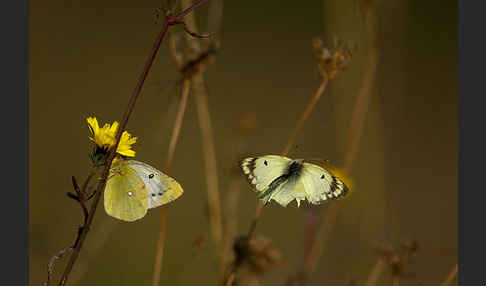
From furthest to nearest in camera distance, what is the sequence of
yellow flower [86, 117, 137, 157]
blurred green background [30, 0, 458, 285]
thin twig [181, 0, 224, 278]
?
blurred green background [30, 0, 458, 285] → thin twig [181, 0, 224, 278] → yellow flower [86, 117, 137, 157]

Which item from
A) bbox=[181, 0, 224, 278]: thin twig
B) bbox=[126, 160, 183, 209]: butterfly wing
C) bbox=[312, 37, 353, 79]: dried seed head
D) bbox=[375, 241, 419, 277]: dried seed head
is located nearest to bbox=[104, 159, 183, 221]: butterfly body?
bbox=[126, 160, 183, 209]: butterfly wing

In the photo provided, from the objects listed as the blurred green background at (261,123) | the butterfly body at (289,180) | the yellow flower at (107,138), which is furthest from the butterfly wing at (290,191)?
the yellow flower at (107,138)

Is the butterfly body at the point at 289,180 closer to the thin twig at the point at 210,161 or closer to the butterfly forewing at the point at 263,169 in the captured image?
the butterfly forewing at the point at 263,169

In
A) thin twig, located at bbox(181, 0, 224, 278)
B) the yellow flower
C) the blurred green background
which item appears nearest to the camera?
the yellow flower

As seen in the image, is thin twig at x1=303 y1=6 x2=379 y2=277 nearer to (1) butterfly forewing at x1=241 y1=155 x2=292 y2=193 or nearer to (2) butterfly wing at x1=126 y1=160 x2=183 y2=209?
(1) butterfly forewing at x1=241 y1=155 x2=292 y2=193

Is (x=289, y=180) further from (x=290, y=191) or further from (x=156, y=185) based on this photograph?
(x=156, y=185)

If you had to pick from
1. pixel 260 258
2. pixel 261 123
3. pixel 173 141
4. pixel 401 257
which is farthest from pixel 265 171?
pixel 261 123
